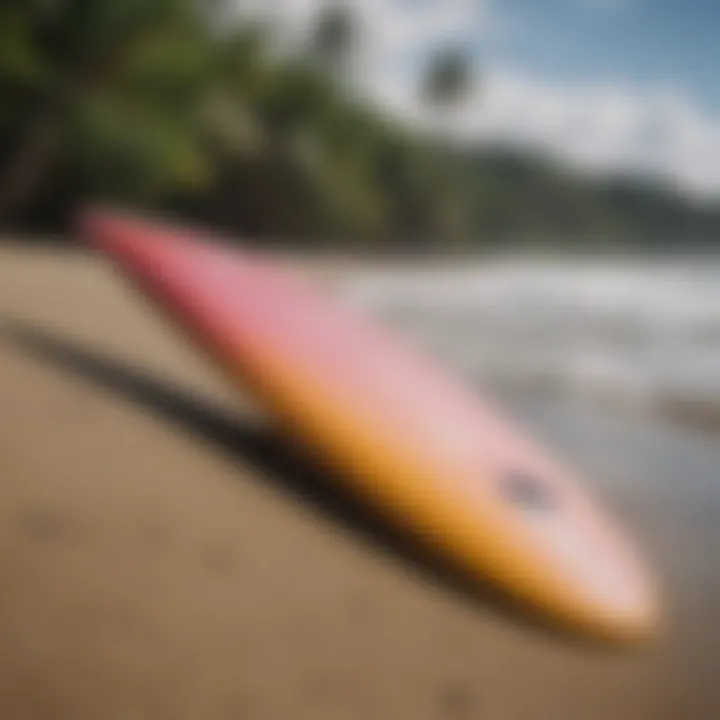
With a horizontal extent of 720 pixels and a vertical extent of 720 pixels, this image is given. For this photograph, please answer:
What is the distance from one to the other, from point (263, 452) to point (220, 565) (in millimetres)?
78

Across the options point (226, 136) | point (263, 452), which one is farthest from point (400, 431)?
point (226, 136)

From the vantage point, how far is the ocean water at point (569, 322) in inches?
20.5

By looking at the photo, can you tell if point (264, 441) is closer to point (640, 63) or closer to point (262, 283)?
point (262, 283)

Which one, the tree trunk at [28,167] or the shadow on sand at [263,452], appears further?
the tree trunk at [28,167]

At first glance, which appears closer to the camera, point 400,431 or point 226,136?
point 400,431

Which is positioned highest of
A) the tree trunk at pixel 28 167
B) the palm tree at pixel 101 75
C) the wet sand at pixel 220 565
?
the palm tree at pixel 101 75

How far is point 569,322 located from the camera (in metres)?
0.55

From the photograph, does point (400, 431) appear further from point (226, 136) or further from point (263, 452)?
point (226, 136)

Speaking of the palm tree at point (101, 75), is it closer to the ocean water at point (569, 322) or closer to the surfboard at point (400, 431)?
the surfboard at point (400, 431)

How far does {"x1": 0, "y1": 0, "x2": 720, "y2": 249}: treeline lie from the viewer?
0.52m

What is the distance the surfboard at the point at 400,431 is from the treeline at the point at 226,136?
1.1 inches

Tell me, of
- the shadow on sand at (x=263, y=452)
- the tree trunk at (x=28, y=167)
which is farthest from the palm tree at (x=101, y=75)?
the shadow on sand at (x=263, y=452)

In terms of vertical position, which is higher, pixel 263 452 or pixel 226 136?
pixel 226 136

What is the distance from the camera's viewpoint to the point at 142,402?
1.71 feet
